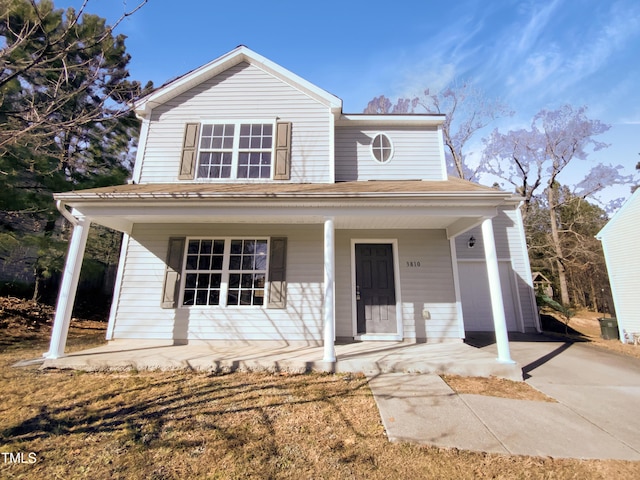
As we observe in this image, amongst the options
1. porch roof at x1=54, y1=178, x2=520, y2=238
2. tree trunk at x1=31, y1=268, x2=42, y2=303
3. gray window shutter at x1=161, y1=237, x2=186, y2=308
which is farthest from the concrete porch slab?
tree trunk at x1=31, y1=268, x2=42, y2=303

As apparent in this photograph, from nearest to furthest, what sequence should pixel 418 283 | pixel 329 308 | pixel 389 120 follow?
pixel 329 308 < pixel 418 283 < pixel 389 120

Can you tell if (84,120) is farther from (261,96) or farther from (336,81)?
(336,81)

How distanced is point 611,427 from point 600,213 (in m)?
21.1

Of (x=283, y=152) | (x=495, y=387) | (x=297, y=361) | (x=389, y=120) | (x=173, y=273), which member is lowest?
(x=495, y=387)

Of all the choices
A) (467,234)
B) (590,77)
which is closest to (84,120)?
(467,234)

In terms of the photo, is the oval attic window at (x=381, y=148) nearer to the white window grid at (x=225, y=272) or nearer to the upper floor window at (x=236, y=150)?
the upper floor window at (x=236, y=150)

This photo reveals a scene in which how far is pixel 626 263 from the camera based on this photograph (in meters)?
7.79

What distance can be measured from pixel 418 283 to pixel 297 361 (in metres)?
3.15

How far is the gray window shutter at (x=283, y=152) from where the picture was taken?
6227mm

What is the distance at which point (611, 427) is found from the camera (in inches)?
112

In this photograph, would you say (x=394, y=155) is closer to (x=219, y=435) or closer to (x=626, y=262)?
(x=219, y=435)

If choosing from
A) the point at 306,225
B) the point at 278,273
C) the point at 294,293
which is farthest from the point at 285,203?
the point at 294,293

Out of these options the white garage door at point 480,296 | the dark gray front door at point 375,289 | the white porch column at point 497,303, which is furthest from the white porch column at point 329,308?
the white garage door at point 480,296

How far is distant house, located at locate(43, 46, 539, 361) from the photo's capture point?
471cm
